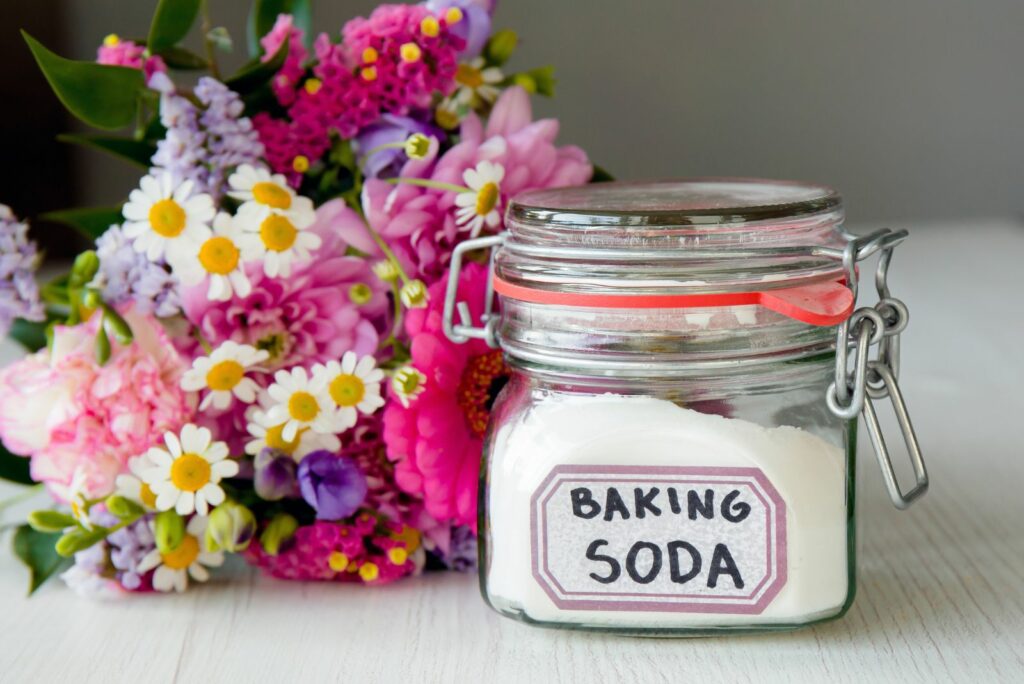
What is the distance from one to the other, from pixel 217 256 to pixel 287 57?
14cm

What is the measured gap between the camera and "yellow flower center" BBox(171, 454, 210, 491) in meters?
0.60

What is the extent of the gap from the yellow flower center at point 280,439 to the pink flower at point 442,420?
0.17 ft

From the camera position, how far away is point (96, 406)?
0.62 meters

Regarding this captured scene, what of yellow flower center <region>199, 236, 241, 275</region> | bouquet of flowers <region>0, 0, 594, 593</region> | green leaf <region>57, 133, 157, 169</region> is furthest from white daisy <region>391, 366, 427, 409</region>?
green leaf <region>57, 133, 157, 169</region>

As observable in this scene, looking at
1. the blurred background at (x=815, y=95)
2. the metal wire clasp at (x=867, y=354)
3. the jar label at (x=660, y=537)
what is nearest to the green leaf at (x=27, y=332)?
the jar label at (x=660, y=537)

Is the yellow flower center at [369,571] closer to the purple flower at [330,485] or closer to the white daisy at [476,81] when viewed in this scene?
the purple flower at [330,485]

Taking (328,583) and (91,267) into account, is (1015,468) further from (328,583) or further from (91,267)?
(91,267)

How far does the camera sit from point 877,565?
65 centimetres

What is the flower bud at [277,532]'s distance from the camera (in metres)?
0.63

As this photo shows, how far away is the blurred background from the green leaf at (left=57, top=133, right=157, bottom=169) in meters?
2.04

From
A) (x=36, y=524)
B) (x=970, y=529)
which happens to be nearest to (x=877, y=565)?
(x=970, y=529)

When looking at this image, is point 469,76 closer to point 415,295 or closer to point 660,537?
point 415,295

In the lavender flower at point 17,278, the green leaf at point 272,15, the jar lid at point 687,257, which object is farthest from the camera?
the green leaf at point 272,15

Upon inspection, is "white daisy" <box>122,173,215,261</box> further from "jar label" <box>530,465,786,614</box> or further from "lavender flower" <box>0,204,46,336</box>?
"jar label" <box>530,465,786,614</box>
